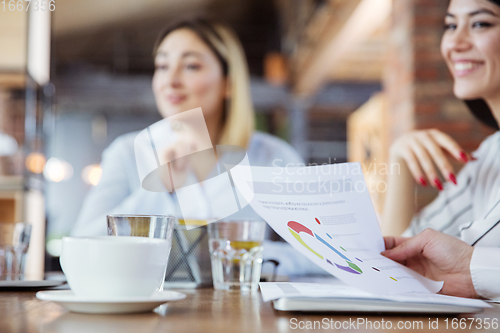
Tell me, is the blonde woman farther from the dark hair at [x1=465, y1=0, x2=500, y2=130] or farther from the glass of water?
the glass of water

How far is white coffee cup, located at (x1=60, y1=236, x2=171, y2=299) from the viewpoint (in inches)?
19.7

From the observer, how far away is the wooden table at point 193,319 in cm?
44

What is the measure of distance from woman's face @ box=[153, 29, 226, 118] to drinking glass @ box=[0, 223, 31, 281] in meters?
1.19

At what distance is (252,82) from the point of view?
7.52 m

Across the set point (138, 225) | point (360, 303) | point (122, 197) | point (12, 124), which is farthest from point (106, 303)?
point (12, 124)

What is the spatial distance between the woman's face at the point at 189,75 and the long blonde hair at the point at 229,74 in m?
0.02

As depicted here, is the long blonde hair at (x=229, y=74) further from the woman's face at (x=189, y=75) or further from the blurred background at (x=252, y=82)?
the blurred background at (x=252, y=82)

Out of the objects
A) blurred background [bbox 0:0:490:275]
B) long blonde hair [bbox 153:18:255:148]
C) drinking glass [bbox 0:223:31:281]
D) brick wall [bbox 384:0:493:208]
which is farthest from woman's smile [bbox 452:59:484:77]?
drinking glass [bbox 0:223:31:281]

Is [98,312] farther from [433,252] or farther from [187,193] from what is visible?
[187,193]

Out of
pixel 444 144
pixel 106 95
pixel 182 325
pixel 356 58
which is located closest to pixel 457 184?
pixel 444 144

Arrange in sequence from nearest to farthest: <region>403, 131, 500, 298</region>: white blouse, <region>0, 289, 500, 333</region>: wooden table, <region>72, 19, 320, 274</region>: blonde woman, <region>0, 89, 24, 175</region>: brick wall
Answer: <region>0, 289, 500, 333</region>: wooden table, <region>403, 131, 500, 298</region>: white blouse, <region>72, 19, 320, 274</region>: blonde woman, <region>0, 89, 24, 175</region>: brick wall

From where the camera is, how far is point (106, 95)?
7.59 metres

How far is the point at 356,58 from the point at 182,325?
5.92 metres

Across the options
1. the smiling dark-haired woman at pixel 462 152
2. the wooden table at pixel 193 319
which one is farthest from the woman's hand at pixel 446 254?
the smiling dark-haired woman at pixel 462 152
